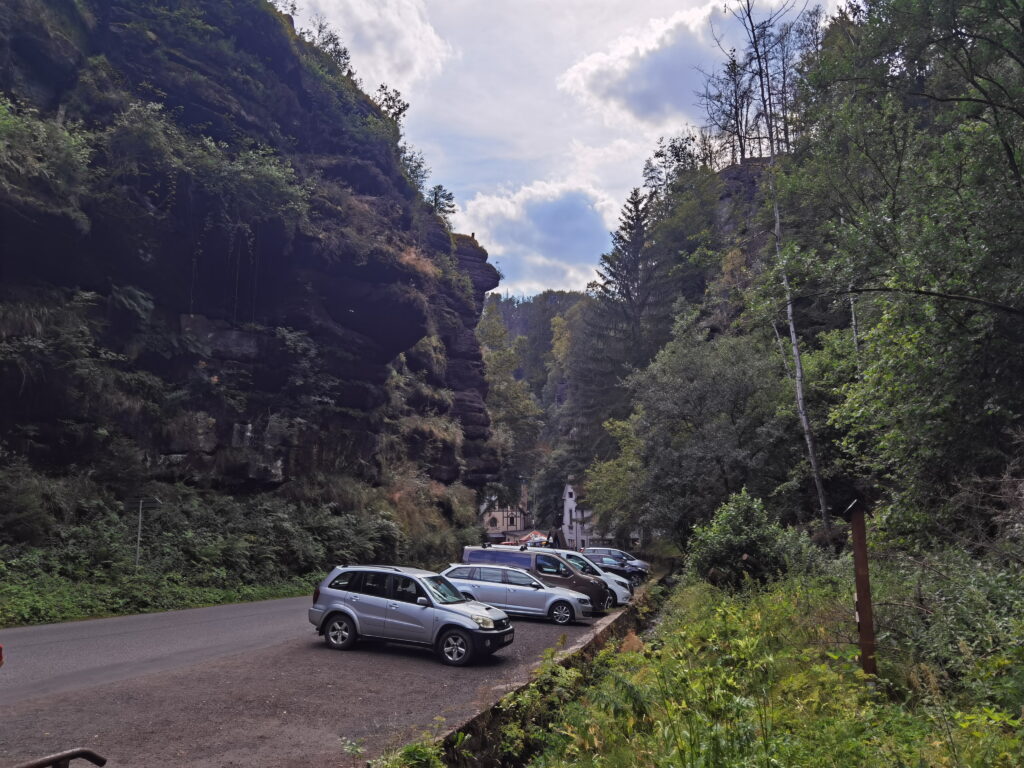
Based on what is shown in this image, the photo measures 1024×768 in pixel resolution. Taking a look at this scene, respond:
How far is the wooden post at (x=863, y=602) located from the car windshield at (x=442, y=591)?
7354 millimetres

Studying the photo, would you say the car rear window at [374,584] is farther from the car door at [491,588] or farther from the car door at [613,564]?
the car door at [613,564]

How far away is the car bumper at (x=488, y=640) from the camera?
1130 centimetres

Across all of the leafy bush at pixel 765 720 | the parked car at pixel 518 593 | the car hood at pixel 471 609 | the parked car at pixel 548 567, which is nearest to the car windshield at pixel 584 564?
the parked car at pixel 548 567

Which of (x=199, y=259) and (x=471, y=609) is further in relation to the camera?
(x=199, y=259)

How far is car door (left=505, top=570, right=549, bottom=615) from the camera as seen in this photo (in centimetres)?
1711

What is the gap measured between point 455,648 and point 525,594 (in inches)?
237

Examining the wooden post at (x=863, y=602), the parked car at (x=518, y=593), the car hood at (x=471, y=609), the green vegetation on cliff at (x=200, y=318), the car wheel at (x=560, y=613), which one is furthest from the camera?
the green vegetation on cliff at (x=200, y=318)

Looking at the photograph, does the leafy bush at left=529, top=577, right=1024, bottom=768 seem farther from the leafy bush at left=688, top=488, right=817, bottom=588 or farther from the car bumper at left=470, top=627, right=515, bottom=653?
the leafy bush at left=688, top=488, right=817, bottom=588

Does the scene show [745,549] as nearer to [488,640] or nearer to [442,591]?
[488,640]

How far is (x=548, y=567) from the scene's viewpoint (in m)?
19.4

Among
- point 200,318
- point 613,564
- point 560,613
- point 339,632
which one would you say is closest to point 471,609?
point 339,632

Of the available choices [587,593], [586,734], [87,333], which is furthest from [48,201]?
[586,734]

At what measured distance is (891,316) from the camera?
13445 millimetres

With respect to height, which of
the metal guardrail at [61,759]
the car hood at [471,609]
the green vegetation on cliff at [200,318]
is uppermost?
the green vegetation on cliff at [200,318]
